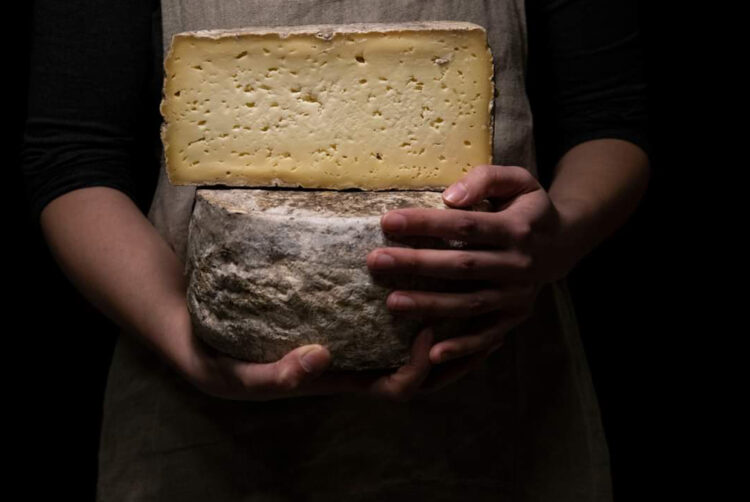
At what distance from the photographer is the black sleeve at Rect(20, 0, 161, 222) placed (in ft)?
4.77

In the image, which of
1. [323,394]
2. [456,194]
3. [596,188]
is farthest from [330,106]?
[596,188]

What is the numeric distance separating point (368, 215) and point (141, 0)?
657 millimetres

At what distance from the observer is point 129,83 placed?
1480mm

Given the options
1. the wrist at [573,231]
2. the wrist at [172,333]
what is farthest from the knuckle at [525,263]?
the wrist at [172,333]

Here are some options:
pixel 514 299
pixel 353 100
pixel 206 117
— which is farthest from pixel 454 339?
pixel 206 117

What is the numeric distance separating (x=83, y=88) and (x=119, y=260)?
11.9 inches

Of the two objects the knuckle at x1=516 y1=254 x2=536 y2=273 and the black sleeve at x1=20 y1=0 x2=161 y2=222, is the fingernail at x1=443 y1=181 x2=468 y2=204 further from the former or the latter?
the black sleeve at x1=20 y1=0 x2=161 y2=222

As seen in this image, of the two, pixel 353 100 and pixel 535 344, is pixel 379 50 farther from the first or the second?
pixel 535 344

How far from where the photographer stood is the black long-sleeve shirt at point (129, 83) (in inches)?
57.3

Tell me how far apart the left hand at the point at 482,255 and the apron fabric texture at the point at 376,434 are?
0.26 meters

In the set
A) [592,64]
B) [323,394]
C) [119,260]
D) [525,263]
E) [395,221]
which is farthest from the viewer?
[592,64]

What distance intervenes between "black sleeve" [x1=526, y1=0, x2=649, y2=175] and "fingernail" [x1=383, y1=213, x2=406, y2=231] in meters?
0.69

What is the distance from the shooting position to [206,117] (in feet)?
3.95

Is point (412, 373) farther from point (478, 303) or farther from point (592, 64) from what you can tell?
point (592, 64)
